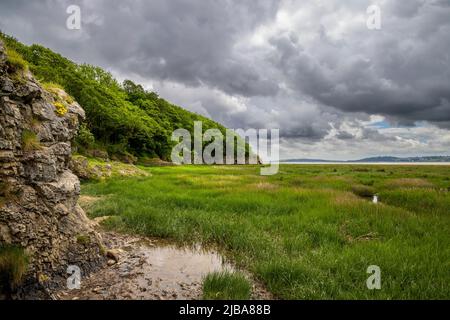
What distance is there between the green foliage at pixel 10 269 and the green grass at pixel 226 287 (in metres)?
3.61

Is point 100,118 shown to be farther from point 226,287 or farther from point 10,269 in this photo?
point 226,287

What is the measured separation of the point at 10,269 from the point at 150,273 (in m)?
2.92

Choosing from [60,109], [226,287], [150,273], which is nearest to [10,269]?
[150,273]

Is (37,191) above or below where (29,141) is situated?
below

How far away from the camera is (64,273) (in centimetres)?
609

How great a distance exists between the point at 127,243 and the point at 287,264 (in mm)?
5507

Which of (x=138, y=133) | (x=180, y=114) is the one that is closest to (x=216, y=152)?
(x=180, y=114)

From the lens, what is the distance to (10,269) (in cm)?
499

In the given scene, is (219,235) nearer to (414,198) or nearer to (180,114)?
(414,198)

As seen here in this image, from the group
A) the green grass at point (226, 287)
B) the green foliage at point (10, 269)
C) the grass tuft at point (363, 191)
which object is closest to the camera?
the green foliage at point (10, 269)

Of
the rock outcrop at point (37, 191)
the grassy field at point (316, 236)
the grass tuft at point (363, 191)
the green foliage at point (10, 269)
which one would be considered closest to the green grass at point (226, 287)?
the grassy field at point (316, 236)

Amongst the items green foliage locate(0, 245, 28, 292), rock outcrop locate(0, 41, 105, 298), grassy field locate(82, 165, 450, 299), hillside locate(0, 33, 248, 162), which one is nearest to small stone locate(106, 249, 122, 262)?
rock outcrop locate(0, 41, 105, 298)

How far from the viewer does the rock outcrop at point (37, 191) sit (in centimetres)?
549

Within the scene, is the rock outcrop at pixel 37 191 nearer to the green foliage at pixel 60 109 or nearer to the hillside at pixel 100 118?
the green foliage at pixel 60 109
